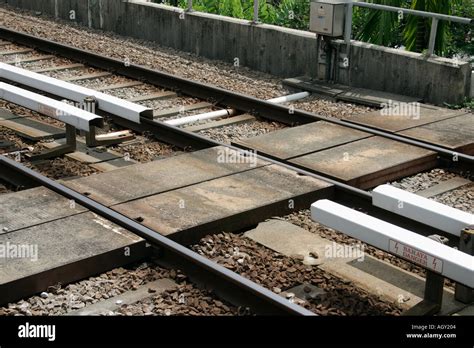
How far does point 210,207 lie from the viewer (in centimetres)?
814

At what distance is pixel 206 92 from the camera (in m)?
12.6

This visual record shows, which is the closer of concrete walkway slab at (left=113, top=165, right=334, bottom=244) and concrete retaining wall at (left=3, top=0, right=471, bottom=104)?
concrete walkway slab at (left=113, top=165, right=334, bottom=244)

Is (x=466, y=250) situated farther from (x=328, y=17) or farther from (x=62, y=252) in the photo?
(x=328, y=17)

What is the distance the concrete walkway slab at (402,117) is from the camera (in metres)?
11.0

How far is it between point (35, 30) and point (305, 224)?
10.7 m

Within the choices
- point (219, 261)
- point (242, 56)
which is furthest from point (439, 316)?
point (242, 56)

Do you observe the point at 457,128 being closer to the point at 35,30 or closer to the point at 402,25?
the point at 402,25

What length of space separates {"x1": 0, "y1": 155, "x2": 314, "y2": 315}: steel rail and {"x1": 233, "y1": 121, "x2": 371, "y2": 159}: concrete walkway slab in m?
2.40

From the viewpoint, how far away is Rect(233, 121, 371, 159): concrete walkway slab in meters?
9.89

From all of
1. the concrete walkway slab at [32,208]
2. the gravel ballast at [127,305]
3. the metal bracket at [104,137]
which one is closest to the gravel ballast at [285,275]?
the gravel ballast at [127,305]
